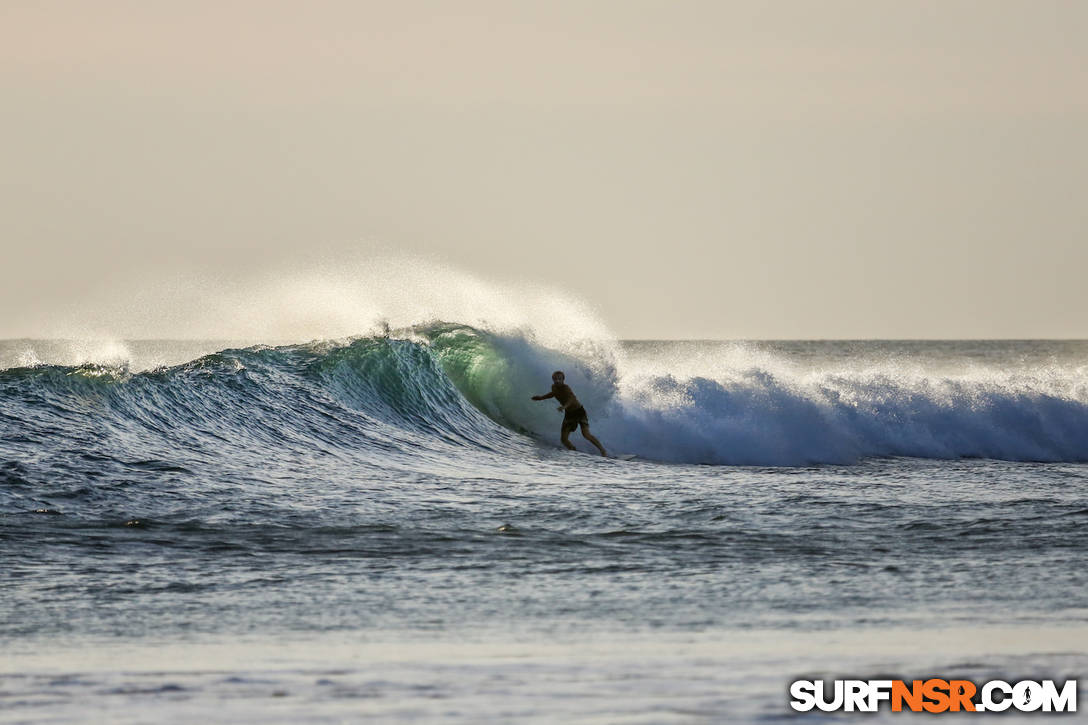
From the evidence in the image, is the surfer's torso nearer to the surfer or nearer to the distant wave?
the surfer

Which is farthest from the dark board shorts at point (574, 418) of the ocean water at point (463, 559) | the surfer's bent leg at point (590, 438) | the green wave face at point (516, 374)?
the green wave face at point (516, 374)

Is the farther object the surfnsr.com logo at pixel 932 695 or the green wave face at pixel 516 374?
the green wave face at pixel 516 374

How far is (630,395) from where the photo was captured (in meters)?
22.5

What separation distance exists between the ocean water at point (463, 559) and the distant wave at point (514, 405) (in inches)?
3.8

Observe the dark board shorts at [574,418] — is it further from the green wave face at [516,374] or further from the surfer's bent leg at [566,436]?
the green wave face at [516,374]

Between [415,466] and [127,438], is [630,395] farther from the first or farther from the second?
[127,438]

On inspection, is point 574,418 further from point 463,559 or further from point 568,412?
point 463,559

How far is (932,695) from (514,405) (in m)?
16.9

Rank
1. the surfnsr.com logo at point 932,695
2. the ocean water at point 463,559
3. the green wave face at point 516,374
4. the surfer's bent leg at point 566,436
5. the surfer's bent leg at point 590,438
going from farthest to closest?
the green wave face at point 516,374 < the surfer's bent leg at point 566,436 < the surfer's bent leg at point 590,438 < the ocean water at point 463,559 < the surfnsr.com logo at point 932,695

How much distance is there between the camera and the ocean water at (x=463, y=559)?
20.2ft

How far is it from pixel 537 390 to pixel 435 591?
1502 centimetres

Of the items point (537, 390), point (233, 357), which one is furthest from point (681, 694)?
point (537, 390)

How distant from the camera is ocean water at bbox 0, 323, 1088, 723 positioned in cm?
617

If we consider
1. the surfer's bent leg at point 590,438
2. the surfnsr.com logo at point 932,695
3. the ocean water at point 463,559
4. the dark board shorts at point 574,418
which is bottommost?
the surfnsr.com logo at point 932,695
